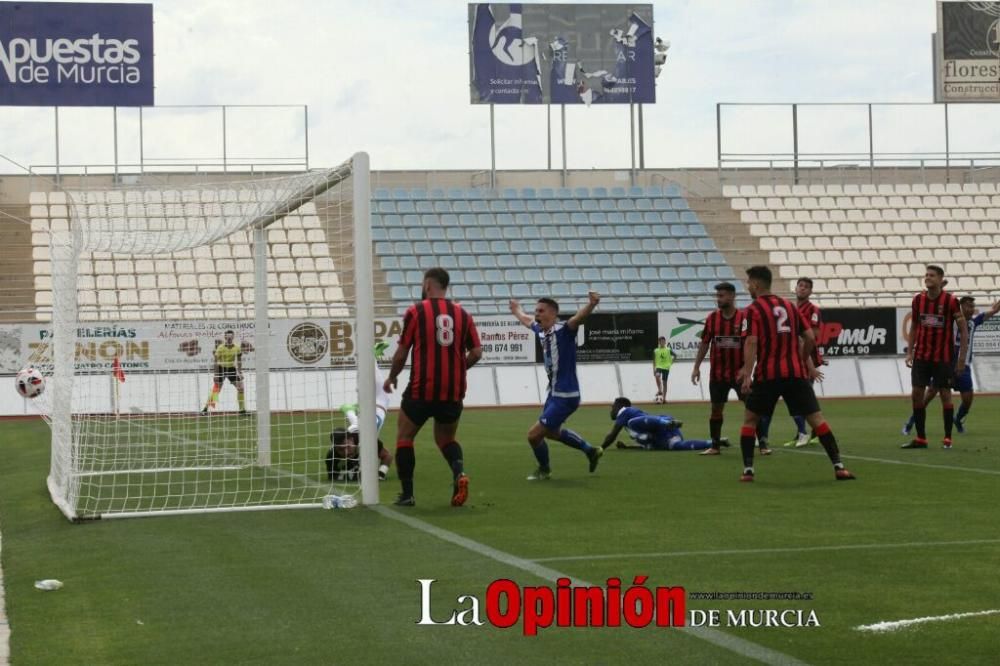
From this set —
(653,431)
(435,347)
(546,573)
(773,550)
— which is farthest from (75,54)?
(546,573)

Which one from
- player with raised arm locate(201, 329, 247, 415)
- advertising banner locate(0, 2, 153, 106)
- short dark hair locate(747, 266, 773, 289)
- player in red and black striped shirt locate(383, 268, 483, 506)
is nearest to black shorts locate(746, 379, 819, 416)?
short dark hair locate(747, 266, 773, 289)

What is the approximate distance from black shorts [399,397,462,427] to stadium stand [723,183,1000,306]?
26.6 m

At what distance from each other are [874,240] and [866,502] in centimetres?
3041

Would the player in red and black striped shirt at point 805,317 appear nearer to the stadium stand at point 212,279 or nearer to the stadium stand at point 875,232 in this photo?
the stadium stand at point 212,279

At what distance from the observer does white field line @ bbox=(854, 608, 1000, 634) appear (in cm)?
568

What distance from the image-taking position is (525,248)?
37000 millimetres

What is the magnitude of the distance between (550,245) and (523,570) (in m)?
30.2

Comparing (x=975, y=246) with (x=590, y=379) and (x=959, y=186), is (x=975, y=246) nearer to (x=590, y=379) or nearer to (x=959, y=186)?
(x=959, y=186)

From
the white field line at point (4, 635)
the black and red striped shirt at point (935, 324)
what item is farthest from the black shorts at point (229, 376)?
the white field line at point (4, 635)

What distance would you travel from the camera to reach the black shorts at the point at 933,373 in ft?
49.9

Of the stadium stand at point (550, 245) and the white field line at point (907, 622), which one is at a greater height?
the stadium stand at point (550, 245)

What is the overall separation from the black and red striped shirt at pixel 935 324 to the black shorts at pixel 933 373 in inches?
2.1

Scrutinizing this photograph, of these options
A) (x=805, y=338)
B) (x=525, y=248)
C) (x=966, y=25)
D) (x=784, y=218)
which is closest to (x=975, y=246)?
(x=784, y=218)

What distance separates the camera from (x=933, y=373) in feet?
50.2
